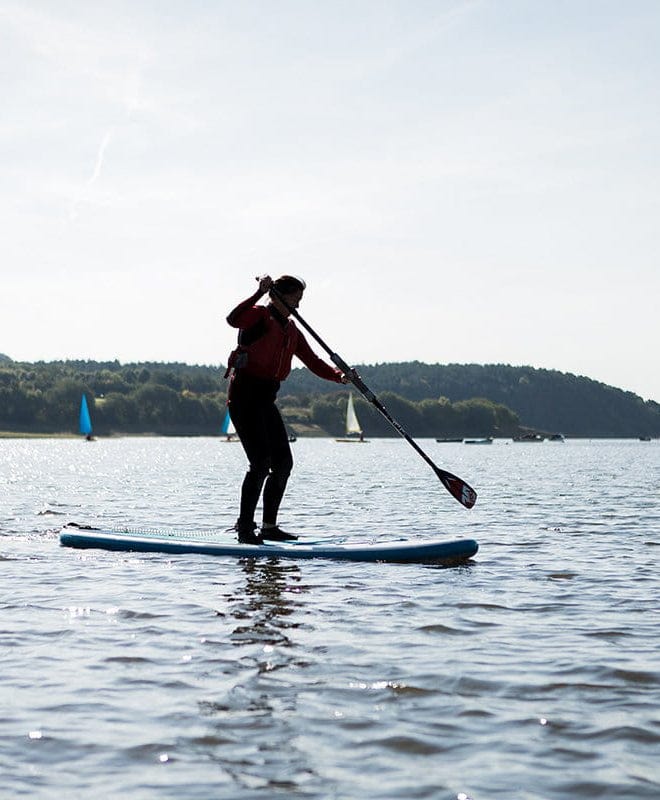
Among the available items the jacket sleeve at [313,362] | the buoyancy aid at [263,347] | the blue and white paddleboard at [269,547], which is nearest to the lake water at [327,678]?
the blue and white paddleboard at [269,547]

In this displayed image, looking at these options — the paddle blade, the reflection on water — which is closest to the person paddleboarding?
the reflection on water

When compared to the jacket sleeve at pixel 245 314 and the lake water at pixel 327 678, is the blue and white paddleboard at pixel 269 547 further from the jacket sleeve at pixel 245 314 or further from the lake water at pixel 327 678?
the jacket sleeve at pixel 245 314

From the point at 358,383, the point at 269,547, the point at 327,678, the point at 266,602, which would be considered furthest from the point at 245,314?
the point at 327,678

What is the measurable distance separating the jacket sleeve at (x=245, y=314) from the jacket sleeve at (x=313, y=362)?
0.81 metres

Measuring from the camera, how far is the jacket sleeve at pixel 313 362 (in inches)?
436

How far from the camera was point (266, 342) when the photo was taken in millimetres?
10477

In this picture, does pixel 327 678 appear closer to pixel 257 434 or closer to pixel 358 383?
pixel 257 434

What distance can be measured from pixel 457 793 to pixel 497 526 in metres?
12.2

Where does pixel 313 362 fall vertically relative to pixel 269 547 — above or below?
above

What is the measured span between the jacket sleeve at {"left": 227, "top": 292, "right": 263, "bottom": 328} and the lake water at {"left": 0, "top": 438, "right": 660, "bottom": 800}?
8.12ft

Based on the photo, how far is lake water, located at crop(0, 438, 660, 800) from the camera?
12.9 feet

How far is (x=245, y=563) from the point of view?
33.4 feet

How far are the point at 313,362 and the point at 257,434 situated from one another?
45.4 inches

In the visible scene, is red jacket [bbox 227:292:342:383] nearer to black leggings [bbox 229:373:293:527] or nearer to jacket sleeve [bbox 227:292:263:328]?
jacket sleeve [bbox 227:292:263:328]
